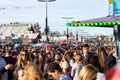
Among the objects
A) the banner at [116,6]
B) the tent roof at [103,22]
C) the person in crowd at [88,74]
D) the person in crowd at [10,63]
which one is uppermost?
the banner at [116,6]

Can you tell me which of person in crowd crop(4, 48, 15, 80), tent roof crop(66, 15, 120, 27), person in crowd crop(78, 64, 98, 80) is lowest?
person in crowd crop(4, 48, 15, 80)

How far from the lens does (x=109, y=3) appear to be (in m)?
14.3

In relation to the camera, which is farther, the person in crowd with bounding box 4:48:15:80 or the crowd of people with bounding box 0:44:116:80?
the person in crowd with bounding box 4:48:15:80

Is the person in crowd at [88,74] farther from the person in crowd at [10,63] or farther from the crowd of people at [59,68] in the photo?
the person in crowd at [10,63]

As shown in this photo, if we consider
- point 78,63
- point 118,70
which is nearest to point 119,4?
point 78,63

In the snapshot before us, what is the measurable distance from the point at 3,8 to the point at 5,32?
209ft

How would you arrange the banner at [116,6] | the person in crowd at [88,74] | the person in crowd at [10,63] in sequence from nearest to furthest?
the person in crowd at [88,74] → the person in crowd at [10,63] → the banner at [116,6]

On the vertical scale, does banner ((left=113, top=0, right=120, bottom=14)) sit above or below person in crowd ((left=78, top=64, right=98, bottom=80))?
above

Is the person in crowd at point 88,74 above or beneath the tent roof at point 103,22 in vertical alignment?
beneath

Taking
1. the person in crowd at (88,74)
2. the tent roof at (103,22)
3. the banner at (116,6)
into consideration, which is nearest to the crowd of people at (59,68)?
the person in crowd at (88,74)

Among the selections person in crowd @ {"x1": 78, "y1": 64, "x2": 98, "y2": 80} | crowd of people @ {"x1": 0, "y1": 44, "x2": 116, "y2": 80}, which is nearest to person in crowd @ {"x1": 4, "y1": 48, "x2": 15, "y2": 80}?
crowd of people @ {"x1": 0, "y1": 44, "x2": 116, "y2": 80}

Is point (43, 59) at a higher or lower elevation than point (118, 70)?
lower

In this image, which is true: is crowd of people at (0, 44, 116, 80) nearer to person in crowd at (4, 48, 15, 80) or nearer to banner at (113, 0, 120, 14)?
person in crowd at (4, 48, 15, 80)

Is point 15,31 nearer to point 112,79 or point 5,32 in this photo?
point 5,32
